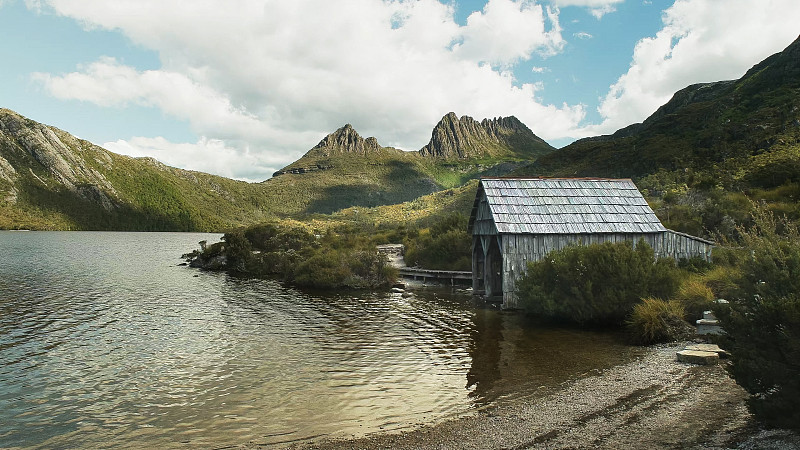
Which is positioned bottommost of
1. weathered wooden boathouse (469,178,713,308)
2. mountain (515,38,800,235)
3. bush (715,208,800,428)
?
bush (715,208,800,428)

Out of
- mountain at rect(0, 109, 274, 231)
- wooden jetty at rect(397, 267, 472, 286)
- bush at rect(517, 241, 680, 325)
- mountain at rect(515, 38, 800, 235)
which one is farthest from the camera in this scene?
mountain at rect(0, 109, 274, 231)

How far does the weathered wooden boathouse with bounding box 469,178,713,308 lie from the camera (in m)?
24.1

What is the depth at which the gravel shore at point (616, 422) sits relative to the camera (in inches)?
332

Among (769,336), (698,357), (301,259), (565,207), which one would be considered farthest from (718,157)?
(769,336)

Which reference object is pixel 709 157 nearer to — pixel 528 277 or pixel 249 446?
pixel 528 277

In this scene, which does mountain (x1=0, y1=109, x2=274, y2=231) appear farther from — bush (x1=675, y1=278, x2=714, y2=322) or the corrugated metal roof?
bush (x1=675, y1=278, x2=714, y2=322)

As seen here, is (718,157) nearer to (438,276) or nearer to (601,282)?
(438,276)

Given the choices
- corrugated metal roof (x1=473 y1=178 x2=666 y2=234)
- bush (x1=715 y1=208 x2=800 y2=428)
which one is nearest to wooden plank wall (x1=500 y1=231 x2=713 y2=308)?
corrugated metal roof (x1=473 y1=178 x2=666 y2=234)

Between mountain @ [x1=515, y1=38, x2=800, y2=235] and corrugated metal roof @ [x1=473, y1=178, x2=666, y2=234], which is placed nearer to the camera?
corrugated metal roof @ [x1=473, y1=178, x2=666, y2=234]

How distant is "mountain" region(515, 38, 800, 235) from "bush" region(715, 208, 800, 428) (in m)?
19.9

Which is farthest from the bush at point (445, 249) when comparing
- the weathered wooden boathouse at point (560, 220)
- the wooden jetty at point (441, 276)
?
the weathered wooden boathouse at point (560, 220)

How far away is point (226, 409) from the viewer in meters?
11.8

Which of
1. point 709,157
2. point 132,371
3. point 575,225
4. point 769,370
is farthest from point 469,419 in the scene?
point 709,157

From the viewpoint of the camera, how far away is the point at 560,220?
81.0 feet
